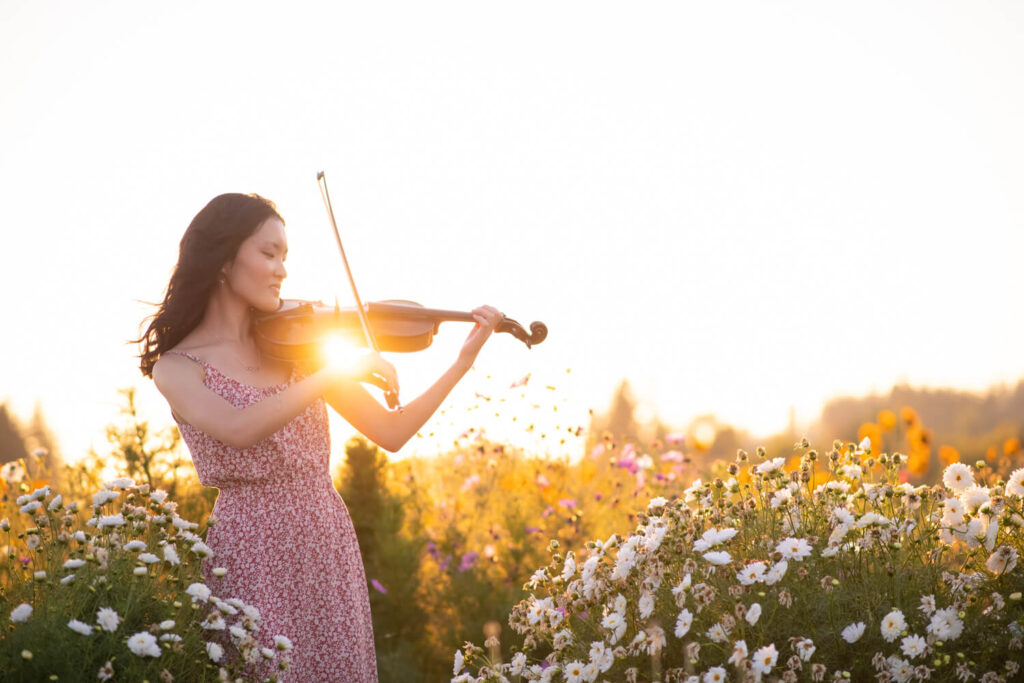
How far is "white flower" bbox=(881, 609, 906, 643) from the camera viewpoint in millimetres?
2473

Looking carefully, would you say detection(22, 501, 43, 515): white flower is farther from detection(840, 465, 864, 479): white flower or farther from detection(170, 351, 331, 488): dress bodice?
detection(840, 465, 864, 479): white flower

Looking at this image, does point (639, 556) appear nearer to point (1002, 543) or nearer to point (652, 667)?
point (652, 667)

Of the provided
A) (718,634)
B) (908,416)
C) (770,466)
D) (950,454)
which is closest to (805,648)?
(718,634)

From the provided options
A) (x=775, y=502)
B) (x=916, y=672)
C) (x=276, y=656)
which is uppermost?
(x=775, y=502)

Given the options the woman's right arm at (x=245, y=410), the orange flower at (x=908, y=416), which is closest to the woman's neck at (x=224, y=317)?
the woman's right arm at (x=245, y=410)

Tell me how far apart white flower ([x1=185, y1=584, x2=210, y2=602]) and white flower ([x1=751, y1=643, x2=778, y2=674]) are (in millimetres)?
1534

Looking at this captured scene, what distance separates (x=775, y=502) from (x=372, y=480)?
131 inches

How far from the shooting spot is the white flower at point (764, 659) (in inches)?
93.4

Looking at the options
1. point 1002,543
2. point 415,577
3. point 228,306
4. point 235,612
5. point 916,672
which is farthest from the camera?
point 415,577

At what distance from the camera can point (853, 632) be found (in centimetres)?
246

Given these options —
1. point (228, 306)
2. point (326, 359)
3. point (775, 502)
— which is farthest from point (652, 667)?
point (228, 306)

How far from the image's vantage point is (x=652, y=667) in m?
2.70

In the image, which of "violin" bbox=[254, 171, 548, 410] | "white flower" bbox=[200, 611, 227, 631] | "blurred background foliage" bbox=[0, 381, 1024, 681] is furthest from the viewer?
"blurred background foliage" bbox=[0, 381, 1024, 681]

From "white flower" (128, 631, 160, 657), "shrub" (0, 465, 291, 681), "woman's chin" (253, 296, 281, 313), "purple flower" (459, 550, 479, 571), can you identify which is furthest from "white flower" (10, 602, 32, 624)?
"purple flower" (459, 550, 479, 571)
